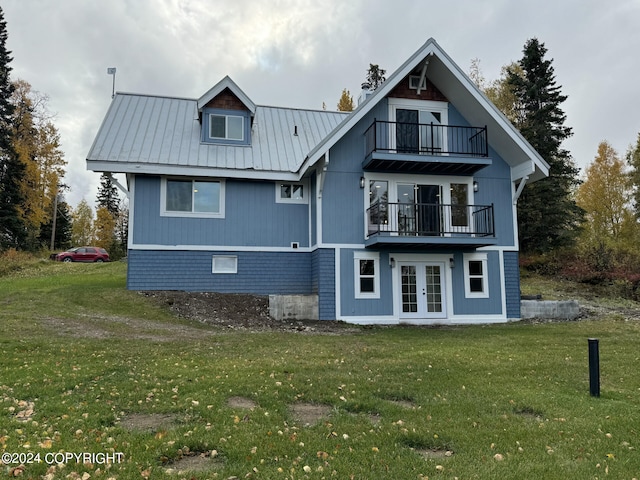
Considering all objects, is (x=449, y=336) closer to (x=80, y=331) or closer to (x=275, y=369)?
(x=275, y=369)

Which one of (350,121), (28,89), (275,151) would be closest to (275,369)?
(350,121)

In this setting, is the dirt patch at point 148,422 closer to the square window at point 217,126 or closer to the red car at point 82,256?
the square window at point 217,126

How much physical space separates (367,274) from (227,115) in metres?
7.94

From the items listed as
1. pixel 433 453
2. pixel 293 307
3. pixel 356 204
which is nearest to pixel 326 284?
pixel 293 307

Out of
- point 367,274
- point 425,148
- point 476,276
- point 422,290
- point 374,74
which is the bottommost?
point 422,290

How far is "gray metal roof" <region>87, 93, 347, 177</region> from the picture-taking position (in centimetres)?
1520

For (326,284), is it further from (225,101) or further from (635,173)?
(635,173)

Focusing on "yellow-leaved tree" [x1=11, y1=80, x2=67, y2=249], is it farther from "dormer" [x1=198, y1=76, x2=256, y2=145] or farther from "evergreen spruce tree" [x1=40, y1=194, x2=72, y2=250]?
"dormer" [x1=198, y1=76, x2=256, y2=145]

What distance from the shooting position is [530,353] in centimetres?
895

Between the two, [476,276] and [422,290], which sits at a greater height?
[476,276]

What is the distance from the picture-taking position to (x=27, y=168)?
34.1 meters

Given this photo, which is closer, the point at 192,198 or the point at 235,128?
the point at 192,198

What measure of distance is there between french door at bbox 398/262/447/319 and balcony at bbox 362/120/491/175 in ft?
10.9

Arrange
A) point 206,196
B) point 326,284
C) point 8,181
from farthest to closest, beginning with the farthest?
point 8,181
point 206,196
point 326,284
